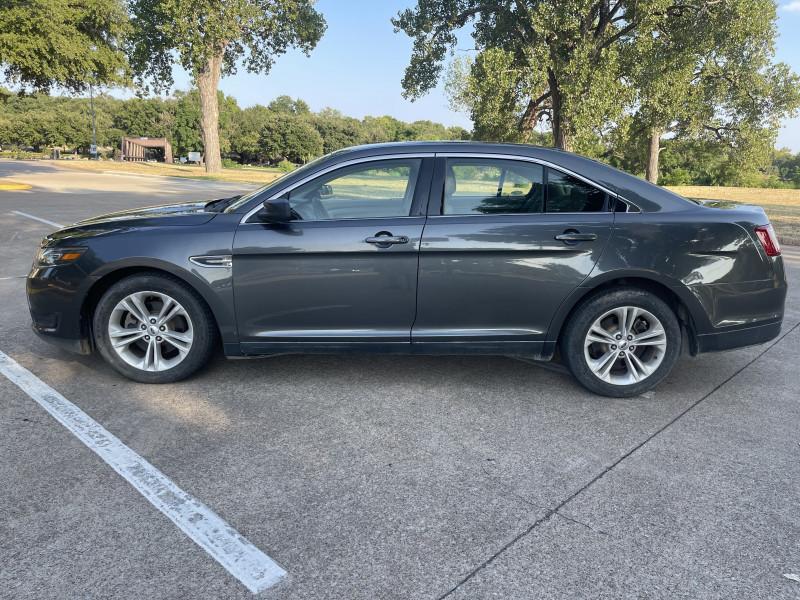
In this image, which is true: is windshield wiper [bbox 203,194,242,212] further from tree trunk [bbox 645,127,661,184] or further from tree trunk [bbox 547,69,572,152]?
tree trunk [bbox 645,127,661,184]

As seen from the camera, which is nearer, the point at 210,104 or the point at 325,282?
the point at 325,282

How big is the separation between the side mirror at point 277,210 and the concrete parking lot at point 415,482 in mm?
1138

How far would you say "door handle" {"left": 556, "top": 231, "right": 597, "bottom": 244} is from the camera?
12.7ft

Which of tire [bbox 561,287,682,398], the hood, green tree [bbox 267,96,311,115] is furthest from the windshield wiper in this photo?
green tree [bbox 267,96,311,115]

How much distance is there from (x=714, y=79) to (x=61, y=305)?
33420 millimetres

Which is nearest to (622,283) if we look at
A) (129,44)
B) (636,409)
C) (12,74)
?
(636,409)

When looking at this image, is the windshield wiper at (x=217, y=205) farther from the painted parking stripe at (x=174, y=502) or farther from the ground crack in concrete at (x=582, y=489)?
the ground crack in concrete at (x=582, y=489)

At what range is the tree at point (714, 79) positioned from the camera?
1872 cm

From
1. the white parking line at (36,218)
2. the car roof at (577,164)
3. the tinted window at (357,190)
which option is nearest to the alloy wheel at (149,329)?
the tinted window at (357,190)

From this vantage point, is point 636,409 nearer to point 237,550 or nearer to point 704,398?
point 704,398

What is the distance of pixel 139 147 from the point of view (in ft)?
244

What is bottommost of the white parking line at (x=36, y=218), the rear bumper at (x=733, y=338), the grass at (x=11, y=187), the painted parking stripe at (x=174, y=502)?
the painted parking stripe at (x=174, y=502)

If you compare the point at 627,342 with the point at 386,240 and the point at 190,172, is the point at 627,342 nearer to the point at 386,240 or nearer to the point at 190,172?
the point at 386,240

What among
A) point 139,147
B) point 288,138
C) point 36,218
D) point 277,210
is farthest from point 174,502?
point 288,138
